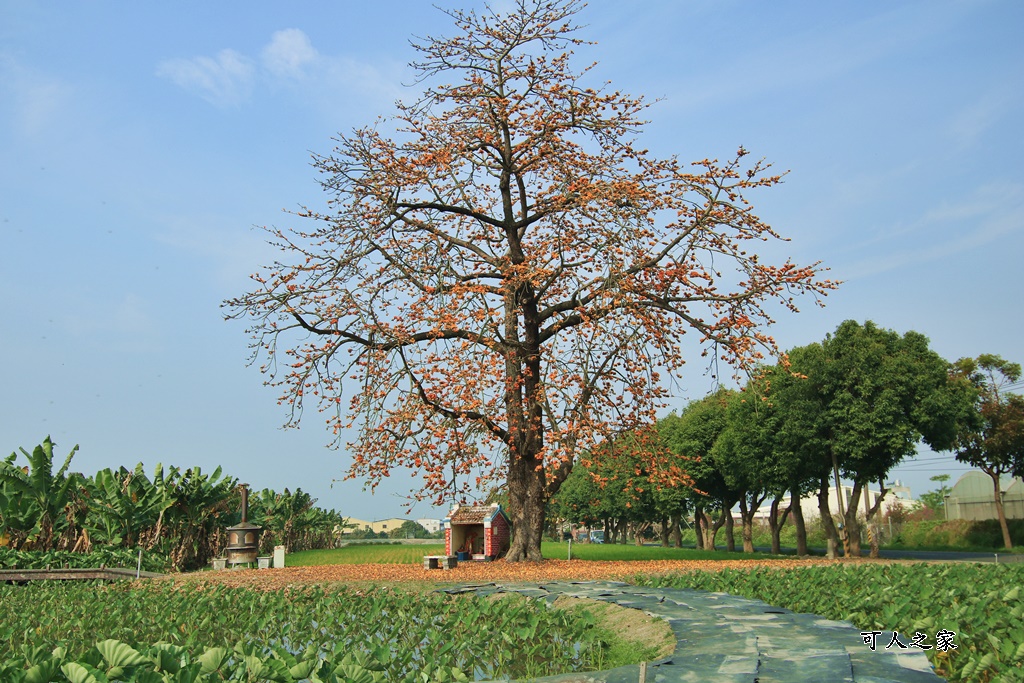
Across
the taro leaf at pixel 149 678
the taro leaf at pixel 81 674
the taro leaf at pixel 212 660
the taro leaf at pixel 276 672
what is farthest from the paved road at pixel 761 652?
the taro leaf at pixel 81 674

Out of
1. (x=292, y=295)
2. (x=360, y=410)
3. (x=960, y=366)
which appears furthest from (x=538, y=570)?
(x=960, y=366)

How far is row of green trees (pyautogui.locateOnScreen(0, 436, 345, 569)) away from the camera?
78.3 ft

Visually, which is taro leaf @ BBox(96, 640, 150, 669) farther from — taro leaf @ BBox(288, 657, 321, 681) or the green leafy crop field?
the green leafy crop field

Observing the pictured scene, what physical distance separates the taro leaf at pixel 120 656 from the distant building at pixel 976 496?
55.9 m

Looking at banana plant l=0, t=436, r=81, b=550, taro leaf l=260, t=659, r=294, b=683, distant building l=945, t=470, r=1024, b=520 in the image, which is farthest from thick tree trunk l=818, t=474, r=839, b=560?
taro leaf l=260, t=659, r=294, b=683

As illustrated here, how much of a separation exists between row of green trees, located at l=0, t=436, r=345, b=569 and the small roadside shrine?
25.5 ft

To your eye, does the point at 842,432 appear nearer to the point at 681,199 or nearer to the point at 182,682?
the point at 681,199

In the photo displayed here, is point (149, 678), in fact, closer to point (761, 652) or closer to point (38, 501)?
point (761, 652)

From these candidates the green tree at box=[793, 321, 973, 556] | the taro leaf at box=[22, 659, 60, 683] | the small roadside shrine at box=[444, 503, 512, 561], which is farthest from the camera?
the green tree at box=[793, 321, 973, 556]

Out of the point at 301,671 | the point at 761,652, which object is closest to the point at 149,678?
the point at 301,671

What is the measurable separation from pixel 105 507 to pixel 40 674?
20.9 m

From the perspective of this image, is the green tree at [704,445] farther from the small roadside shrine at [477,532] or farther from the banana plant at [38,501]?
the banana plant at [38,501]

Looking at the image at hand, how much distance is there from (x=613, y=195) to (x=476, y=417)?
21.7 ft

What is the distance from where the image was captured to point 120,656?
17.2ft
